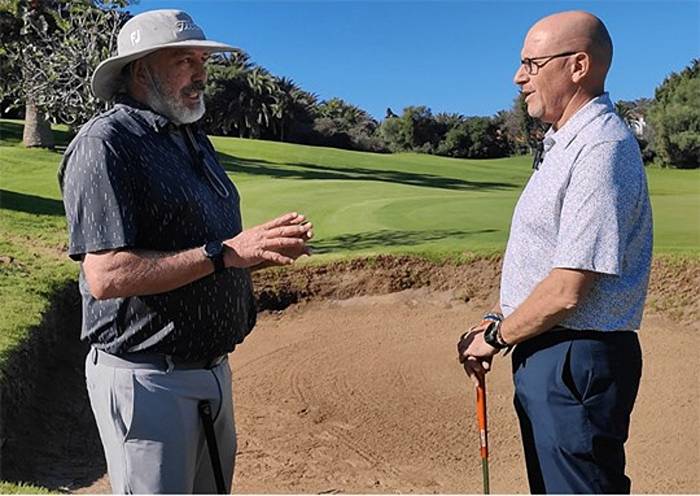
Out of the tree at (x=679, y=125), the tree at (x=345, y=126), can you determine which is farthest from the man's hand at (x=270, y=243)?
the tree at (x=345, y=126)

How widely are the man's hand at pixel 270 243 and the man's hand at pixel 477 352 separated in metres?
0.79

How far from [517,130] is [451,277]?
3315cm

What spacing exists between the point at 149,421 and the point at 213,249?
58 centimetres

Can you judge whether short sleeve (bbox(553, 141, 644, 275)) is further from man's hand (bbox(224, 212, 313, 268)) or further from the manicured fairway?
the manicured fairway

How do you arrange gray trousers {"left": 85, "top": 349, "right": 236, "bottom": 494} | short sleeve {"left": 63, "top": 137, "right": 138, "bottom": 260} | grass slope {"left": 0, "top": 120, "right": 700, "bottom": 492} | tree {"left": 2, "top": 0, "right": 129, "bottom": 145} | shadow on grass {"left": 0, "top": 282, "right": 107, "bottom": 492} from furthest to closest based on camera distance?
tree {"left": 2, "top": 0, "right": 129, "bottom": 145}
grass slope {"left": 0, "top": 120, "right": 700, "bottom": 492}
shadow on grass {"left": 0, "top": 282, "right": 107, "bottom": 492}
gray trousers {"left": 85, "top": 349, "right": 236, "bottom": 494}
short sleeve {"left": 63, "top": 137, "right": 138, "bottom": 260}

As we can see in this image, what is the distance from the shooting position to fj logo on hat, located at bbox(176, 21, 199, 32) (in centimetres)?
257

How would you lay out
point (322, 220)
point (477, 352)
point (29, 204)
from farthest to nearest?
point (29, 204)
point (322, 220)
point (477, 352)

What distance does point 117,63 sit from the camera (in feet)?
8.32

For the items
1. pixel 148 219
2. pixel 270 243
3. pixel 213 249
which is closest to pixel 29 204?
pixel 148 219

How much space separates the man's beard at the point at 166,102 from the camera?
2.56m

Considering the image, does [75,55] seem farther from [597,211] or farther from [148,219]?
[597,211]

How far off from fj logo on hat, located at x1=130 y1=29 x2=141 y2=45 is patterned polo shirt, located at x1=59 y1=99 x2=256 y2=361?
0.62ft

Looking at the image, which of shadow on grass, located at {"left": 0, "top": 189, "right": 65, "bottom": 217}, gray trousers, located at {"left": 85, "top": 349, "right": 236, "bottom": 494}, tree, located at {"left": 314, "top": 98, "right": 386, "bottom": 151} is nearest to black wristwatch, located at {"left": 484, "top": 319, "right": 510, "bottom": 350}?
gray trousers, located at {"left": 85, "top": 349, "right": 236, "bottom": 494}

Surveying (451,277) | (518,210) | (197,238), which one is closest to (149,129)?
(197,238)
